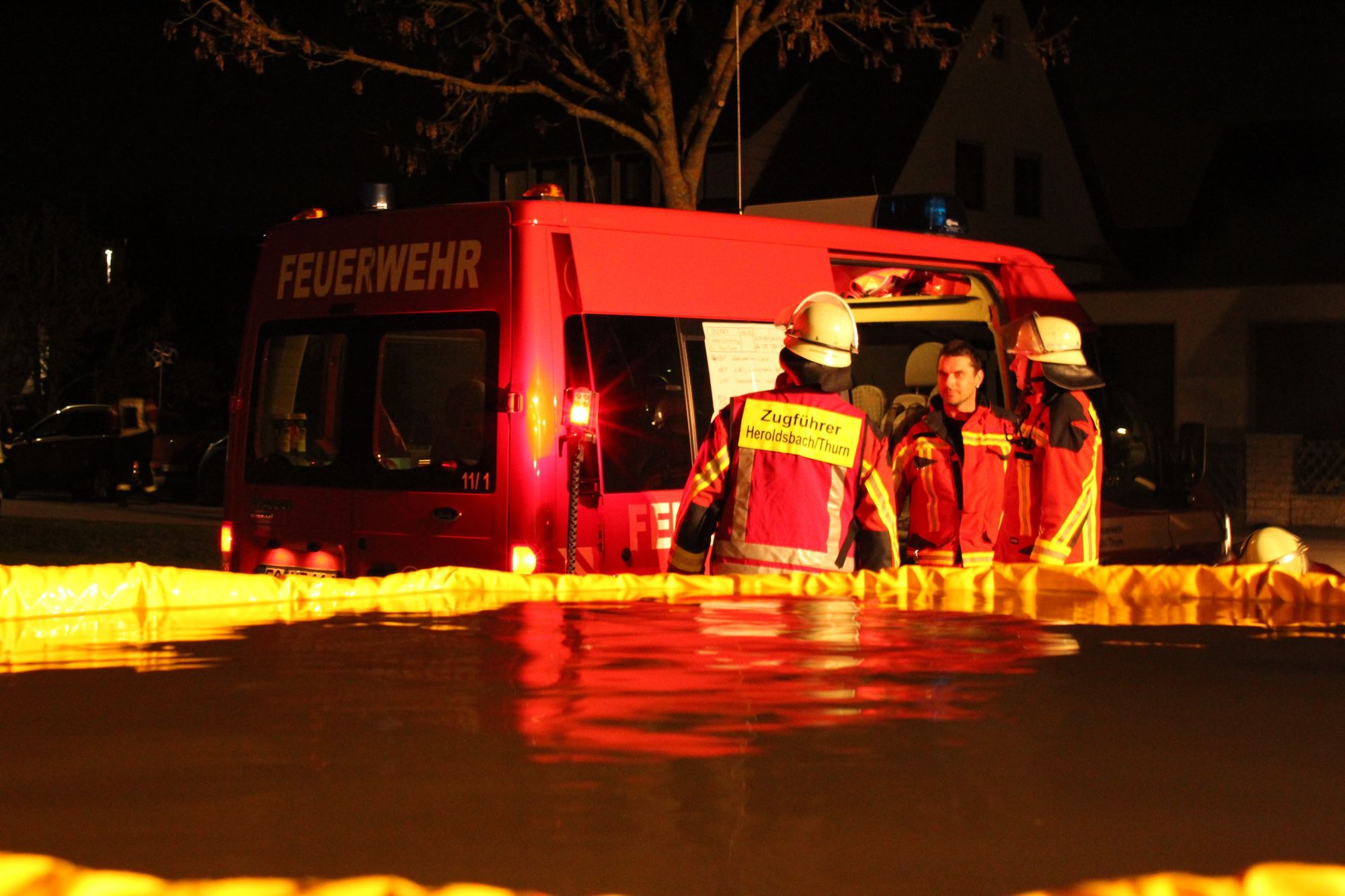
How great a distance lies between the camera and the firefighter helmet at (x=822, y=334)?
5625 mm

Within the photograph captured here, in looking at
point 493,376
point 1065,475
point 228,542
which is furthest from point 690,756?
point 228,542

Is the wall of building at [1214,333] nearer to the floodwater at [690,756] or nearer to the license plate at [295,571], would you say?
the license plate at [295,571]

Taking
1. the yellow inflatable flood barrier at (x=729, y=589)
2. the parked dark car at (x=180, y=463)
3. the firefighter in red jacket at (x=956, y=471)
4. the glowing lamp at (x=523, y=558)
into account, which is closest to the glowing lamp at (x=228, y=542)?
the glowing lamp at (x=523, y=558)

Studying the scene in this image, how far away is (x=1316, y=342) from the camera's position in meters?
33.4

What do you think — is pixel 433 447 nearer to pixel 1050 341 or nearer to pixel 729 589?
pixel 1050 341

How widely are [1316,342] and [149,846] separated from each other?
34.1m

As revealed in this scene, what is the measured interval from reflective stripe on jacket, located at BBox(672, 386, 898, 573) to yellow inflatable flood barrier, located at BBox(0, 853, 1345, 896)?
154 inches

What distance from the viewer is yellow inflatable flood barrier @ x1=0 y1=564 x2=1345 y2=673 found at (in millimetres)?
3381

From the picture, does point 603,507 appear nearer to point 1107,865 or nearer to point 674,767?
point 674,767

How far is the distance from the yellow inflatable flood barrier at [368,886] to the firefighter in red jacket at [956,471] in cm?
517

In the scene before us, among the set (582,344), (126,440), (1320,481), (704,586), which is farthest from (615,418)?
(126,440)

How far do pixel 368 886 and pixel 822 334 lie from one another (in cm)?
431

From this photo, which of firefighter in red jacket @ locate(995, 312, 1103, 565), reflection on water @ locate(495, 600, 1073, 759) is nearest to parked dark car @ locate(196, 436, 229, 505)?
firefighter in red jacket @ locate(995, 312, 1103, 565)

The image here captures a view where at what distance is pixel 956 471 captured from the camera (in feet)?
22.7
